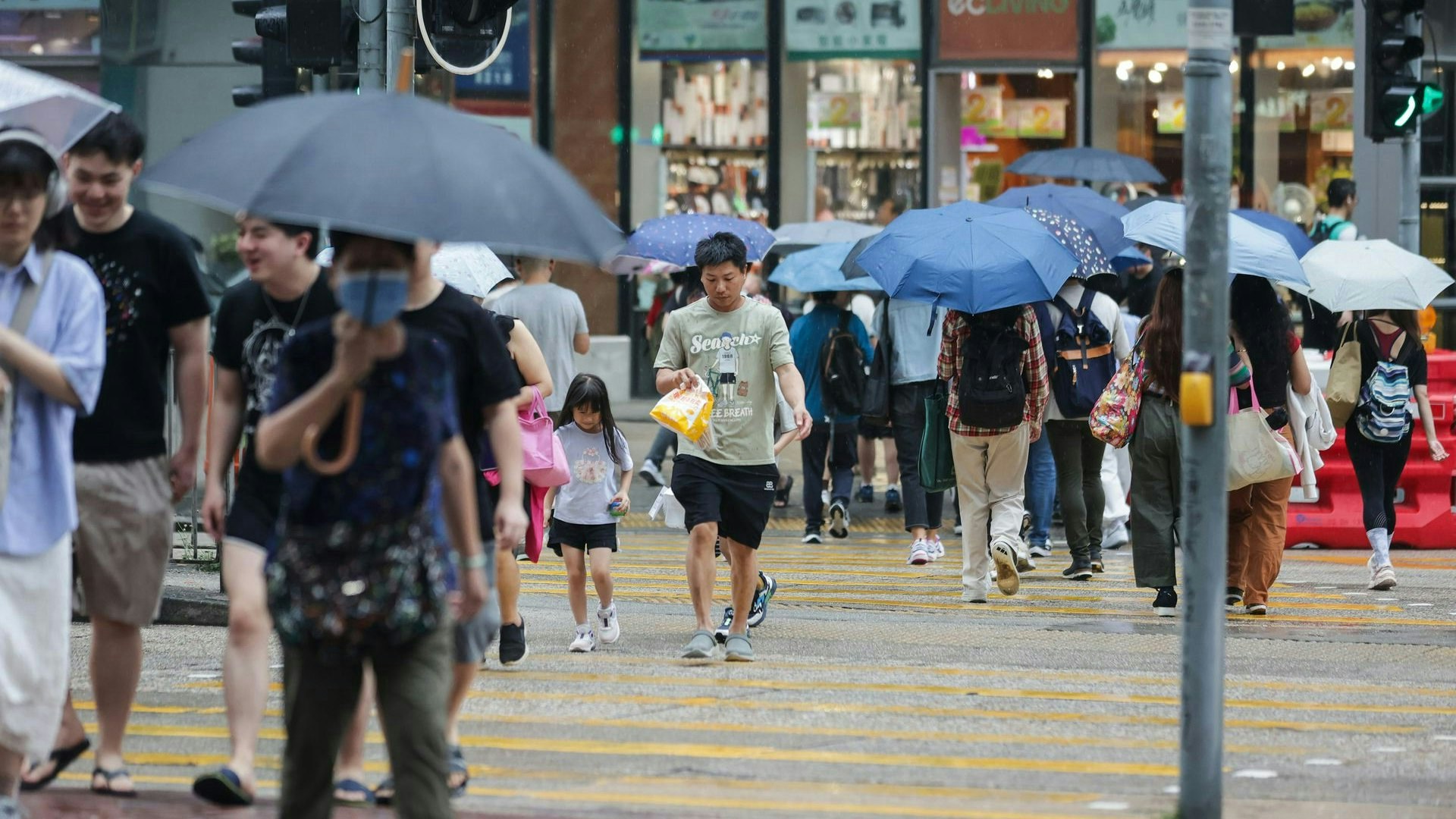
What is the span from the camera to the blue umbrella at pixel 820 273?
13.2 meters

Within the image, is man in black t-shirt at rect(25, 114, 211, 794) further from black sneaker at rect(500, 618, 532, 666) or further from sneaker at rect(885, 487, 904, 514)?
sneaker at rect(885, 487, 904, 514)

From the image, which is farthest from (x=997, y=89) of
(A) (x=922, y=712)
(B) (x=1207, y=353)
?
(B) (x=1207, y=353)

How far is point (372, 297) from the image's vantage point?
437 cm

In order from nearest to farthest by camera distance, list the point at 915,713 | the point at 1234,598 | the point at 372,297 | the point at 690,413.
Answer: the point at 372,297, the point at 915,713, the point at 690,413, the point at 1234,598

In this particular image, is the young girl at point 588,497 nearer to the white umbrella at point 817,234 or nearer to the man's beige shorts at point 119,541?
the man's beige shorts at point 119,541

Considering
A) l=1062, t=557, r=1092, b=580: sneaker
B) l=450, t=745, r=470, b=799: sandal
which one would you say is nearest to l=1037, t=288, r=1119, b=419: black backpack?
l=1062, t=557, r=1092, b=580: sneaker

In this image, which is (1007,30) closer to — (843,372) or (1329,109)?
(1329,109)

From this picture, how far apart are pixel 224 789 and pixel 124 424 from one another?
1128 mm

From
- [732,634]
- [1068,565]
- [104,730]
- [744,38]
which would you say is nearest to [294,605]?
[104,730]

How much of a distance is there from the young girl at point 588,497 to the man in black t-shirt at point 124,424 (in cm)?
290

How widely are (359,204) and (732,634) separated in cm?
462

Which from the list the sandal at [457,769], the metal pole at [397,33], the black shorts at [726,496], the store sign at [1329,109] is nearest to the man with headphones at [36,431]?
the sandal at [457,769]

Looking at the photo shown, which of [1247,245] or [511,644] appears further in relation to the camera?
[1247,245]

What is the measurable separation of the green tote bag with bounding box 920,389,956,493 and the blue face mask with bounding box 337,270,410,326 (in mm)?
6687
